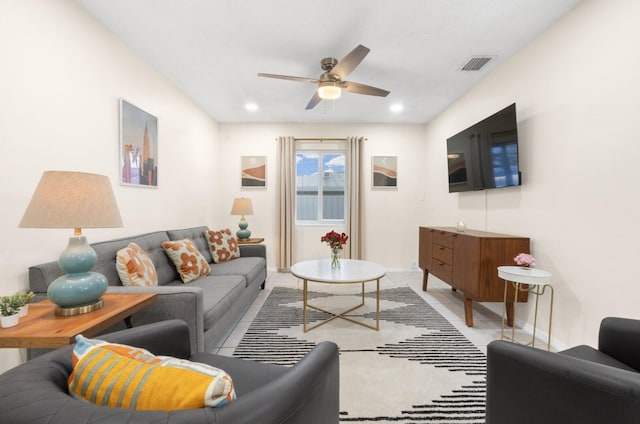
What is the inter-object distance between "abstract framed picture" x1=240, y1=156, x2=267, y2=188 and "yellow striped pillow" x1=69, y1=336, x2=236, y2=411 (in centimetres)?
416

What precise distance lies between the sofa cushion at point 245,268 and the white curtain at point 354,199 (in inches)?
66.7

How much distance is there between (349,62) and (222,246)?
2.48 meters

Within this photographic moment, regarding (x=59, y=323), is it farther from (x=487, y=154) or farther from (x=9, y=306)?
(x=487, y=154)

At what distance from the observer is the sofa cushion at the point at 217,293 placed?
1.91 m

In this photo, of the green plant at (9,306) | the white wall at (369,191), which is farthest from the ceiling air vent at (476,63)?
the green plant at (9,306)

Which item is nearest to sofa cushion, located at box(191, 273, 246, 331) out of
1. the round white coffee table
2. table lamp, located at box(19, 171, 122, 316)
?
the round white coffee table

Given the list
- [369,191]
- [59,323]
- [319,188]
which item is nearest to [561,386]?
[59,323]

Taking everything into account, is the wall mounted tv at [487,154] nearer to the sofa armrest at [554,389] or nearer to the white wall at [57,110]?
the sofa armrest at [554,389]

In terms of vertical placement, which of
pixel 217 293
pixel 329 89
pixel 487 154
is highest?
pixel 329 89

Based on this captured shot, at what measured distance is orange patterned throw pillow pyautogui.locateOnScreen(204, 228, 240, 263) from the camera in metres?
3.32

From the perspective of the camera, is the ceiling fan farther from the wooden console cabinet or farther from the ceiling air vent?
the wooden console cabinet

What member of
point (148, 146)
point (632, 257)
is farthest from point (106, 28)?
point (632, 257)

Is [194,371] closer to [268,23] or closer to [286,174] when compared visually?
[268,23]

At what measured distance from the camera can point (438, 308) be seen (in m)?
3.06
